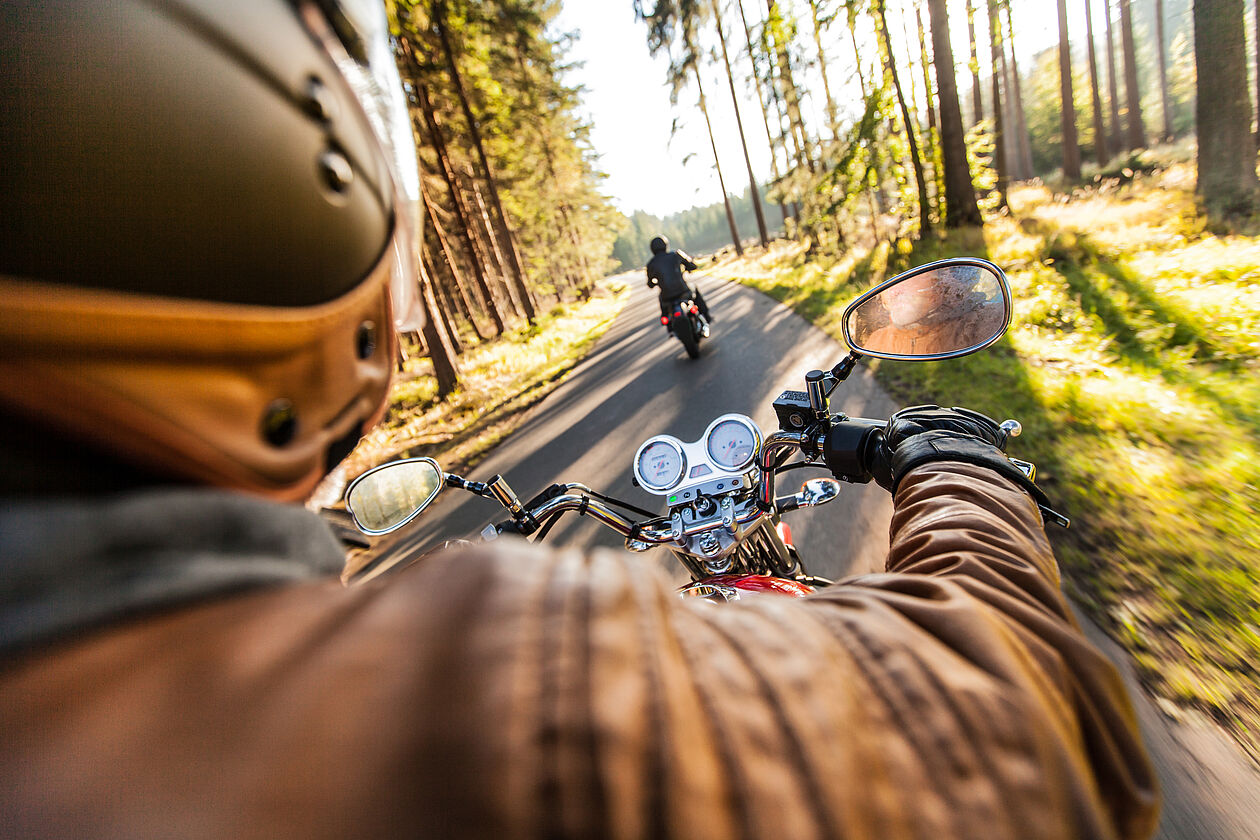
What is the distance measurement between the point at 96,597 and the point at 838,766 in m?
0.69

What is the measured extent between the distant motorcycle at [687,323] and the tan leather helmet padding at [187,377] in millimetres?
8046

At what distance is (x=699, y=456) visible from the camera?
1.99 metres

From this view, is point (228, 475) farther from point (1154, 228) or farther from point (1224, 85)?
point (1224, 85)

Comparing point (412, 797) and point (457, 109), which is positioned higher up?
point (457, 109)

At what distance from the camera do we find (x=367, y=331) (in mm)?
1051

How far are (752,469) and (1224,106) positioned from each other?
36.5 ft

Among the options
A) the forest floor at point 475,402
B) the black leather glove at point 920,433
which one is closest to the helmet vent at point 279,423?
the black leather glove at point 920,433

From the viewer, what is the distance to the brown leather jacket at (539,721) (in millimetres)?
390

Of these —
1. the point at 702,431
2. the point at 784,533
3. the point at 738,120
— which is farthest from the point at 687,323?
the point at 738,120

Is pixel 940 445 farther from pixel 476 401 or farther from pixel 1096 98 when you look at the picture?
pixel 1096 98

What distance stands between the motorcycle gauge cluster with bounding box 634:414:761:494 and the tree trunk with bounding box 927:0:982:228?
11351 millimetres

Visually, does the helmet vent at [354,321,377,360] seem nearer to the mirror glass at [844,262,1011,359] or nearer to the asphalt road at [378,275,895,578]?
the mirror glass at [844,262,1011,359]

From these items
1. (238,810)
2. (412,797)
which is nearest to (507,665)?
(412,797)

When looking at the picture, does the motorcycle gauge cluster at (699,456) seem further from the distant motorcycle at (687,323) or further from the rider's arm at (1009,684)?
the distant motorcycle at (687,323)
